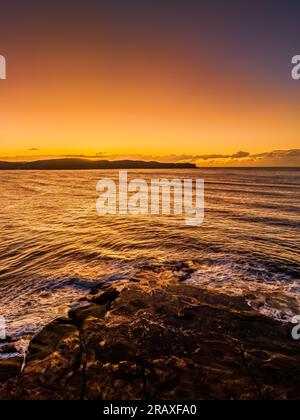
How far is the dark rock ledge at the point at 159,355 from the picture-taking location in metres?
5.25

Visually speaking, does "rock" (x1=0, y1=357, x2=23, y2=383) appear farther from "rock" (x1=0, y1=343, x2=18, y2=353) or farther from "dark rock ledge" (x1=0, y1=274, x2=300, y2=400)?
"rock" (x1=0, y1=343, x2=18, y2=353)

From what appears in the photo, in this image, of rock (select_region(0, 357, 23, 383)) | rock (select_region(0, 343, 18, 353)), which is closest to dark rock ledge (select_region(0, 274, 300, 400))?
rock (select_region(0, 357, 23, 383))

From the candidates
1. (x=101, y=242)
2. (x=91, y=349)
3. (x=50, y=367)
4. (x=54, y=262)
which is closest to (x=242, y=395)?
(x=91, y=349)

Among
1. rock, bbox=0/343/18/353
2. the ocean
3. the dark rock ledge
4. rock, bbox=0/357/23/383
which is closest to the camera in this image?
the dark rock ledge

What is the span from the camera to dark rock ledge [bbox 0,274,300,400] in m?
5.25

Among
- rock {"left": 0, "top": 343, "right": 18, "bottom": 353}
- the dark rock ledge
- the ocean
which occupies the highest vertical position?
the ocean

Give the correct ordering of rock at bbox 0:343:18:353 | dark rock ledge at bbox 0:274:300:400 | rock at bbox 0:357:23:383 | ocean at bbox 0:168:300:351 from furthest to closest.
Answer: ocean at bbox 0:168:300:351, rock at bbox 0:343:18:353, rock at bbox 0:357:23:383, dark rock ledge at bbox 0:274:300:400

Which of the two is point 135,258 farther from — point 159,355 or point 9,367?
point 9,367

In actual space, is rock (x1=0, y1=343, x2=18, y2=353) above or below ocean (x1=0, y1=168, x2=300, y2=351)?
below

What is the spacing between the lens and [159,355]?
6.16 m
